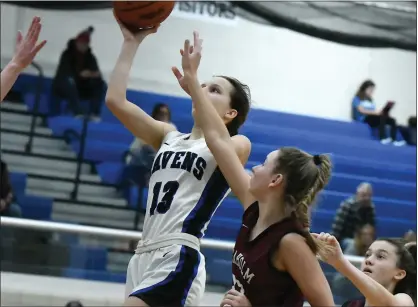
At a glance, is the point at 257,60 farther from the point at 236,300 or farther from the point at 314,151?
the point at 236,300

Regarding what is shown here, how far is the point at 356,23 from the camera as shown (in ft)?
27.9

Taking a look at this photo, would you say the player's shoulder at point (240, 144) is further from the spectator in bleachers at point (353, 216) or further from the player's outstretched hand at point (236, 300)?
the spectator in bleachers at point (353, 216)

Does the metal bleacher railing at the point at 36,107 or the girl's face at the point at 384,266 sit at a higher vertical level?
the girl's face at the point at 384,266

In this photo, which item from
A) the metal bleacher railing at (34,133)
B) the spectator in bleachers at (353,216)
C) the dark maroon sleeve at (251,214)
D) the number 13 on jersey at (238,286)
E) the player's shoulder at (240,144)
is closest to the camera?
the number 13 on jersey at (238,286)

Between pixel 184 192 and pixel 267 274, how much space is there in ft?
1.99

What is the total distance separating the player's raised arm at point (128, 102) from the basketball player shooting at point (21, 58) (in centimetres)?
32

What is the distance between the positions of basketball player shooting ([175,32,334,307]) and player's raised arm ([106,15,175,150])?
1.07 ft

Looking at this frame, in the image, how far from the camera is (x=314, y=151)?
9320 millimetres

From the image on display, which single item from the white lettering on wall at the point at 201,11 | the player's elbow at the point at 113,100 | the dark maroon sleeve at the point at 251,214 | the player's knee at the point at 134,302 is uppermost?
the player's elbow at the point at 113,100

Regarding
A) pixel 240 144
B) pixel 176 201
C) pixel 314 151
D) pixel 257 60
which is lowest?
pixel 314 151

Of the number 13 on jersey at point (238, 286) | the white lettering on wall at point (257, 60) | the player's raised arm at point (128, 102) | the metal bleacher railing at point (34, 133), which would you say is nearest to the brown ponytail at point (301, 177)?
the number 13 on jersey at point (238, 286)

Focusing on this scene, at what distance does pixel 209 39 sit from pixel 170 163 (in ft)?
25.0

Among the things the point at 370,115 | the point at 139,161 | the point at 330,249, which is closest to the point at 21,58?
the point at 330,249

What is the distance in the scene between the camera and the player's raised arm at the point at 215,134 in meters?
2.63
